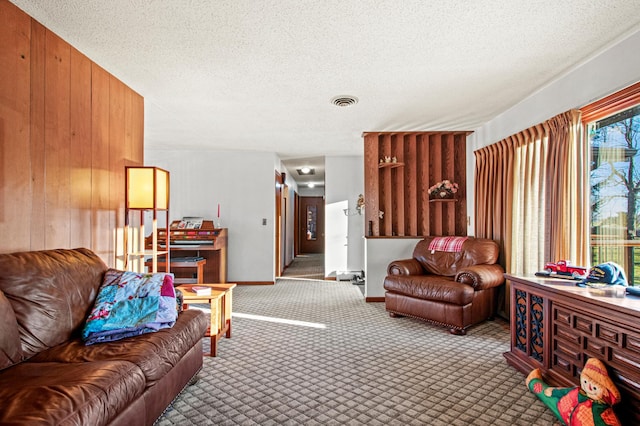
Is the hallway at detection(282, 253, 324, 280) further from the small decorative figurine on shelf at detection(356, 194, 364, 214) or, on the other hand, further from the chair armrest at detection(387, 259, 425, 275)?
the chair armrest at detection(387, 259, 425, 275)

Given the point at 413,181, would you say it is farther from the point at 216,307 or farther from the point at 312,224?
the point at 312,224

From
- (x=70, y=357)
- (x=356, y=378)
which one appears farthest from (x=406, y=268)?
(x=70, y=357)

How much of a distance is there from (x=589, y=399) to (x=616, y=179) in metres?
1.67

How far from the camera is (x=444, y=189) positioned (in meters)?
A: 4.59

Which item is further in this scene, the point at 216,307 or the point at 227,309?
the point at 227,309

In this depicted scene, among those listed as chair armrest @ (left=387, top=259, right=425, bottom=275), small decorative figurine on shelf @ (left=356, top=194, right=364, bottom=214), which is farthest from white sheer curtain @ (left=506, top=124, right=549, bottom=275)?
small decorative figurine on shelf @ (left=356, top=194, right=364, bottom=214)

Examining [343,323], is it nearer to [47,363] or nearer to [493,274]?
[493,274]

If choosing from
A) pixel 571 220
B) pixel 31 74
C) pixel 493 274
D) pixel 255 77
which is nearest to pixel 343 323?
pixel 493 274

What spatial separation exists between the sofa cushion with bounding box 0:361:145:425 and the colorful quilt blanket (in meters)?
0.31

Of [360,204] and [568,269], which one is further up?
[360,204]

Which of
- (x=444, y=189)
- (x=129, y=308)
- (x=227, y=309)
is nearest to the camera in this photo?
(x=129, y=308)

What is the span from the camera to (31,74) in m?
2.07

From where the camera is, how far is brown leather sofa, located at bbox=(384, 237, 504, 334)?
3.25 m

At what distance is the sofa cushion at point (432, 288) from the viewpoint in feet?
10.5
